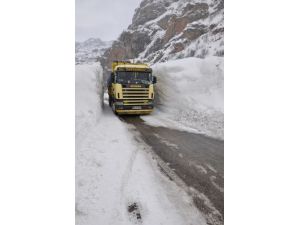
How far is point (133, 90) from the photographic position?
11.0m

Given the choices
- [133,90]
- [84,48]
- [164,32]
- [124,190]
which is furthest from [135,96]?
[164,32]

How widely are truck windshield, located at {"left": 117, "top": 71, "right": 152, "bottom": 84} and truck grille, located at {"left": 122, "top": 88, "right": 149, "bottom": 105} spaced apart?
40 cm

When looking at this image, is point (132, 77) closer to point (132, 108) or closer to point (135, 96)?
point (135, 96)

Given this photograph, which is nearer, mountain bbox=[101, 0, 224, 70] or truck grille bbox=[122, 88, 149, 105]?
truck grille bbox=[122, 88, 149, 105]

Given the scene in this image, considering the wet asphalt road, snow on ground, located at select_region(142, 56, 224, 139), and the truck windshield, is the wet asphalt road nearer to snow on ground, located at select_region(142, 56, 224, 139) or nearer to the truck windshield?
snow on ground, located at select_region(142, 56, 224, 139)

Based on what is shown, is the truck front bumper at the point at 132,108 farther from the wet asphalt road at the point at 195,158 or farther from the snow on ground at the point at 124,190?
the snow on ground at the point at 124,190

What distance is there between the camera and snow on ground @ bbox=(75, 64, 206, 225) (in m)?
2.88

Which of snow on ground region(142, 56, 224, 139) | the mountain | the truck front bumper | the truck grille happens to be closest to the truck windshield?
the truck grille

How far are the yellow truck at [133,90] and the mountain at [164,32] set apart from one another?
3829cm

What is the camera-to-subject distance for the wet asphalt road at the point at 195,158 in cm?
354
